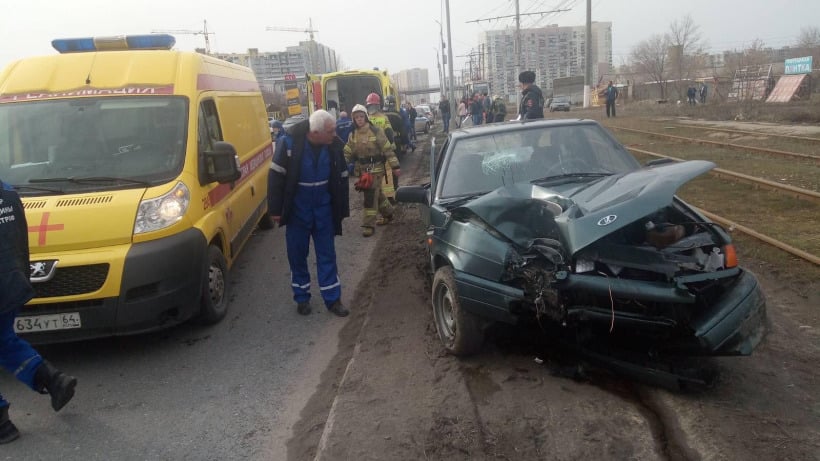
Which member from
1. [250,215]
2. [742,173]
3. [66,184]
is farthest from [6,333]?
[742,173]

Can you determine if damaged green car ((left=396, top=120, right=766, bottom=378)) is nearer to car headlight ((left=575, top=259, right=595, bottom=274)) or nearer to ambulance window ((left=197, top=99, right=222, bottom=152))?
car headlight ((left=575, top=259, right=595, bottom=274))

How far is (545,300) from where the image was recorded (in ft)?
11.0

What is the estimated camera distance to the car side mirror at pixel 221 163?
5.29 meters

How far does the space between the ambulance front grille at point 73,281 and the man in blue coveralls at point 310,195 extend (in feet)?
4.97

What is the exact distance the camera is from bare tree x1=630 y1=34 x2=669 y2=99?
185ft

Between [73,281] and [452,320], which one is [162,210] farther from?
[452,320]

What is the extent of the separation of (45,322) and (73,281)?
1.16ft

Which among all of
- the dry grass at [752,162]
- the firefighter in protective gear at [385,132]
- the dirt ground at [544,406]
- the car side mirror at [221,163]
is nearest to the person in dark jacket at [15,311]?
the dirt ground at [544,406]

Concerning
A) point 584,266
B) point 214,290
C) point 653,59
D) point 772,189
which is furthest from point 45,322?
point 653,59

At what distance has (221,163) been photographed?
5.31 meters

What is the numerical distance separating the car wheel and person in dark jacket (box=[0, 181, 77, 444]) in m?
2.47

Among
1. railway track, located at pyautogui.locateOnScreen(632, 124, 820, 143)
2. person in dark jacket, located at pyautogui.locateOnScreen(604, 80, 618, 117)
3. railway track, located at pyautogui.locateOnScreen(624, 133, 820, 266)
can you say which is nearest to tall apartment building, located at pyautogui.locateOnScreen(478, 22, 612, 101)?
person in dark jacket, located at pyautogui.locateOnScreen(604, 80, 618, 117)

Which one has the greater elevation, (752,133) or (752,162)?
(752,133)

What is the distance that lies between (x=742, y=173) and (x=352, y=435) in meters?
10.1
